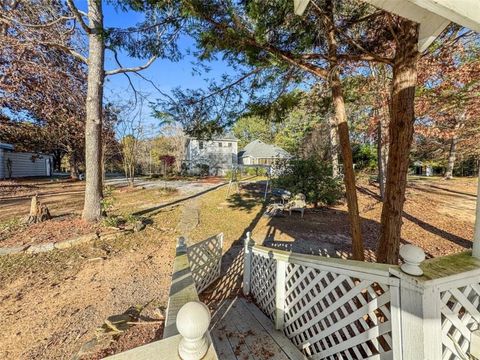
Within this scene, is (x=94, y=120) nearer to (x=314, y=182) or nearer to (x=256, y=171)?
(x=314, y=182)

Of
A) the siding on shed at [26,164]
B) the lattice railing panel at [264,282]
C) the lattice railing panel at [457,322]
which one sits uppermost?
the siding on shed at [26,164]

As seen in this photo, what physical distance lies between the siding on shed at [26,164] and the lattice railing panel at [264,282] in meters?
22.2

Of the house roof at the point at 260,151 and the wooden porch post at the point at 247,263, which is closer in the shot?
the wooden porch post at the point at 247,263

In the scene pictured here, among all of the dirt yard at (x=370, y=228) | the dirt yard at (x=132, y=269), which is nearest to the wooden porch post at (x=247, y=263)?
the dirt yard at (x=132, y=269)

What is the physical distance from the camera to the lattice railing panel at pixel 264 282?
2.80 meters

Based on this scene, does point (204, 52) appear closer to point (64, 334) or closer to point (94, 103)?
point (94, 103)

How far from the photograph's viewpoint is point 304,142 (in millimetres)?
20547

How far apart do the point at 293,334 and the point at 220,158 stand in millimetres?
25825

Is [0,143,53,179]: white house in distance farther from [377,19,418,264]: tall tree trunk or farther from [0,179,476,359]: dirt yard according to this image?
[377,19,418,264]: tall tree trunk

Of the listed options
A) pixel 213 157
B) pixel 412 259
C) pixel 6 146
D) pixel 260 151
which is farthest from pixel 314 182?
pixel 6 146

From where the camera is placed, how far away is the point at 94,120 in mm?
5922

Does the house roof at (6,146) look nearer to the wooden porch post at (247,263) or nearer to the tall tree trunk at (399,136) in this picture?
the wooden porch post at (247,263)

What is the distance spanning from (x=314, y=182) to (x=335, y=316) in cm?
806

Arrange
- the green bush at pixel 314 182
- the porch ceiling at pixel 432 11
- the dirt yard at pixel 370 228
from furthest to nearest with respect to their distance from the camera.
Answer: the green bush at pixel 314 182, the dirt yard at pixel 370 228, the porch ceiling at pixel 432 11
